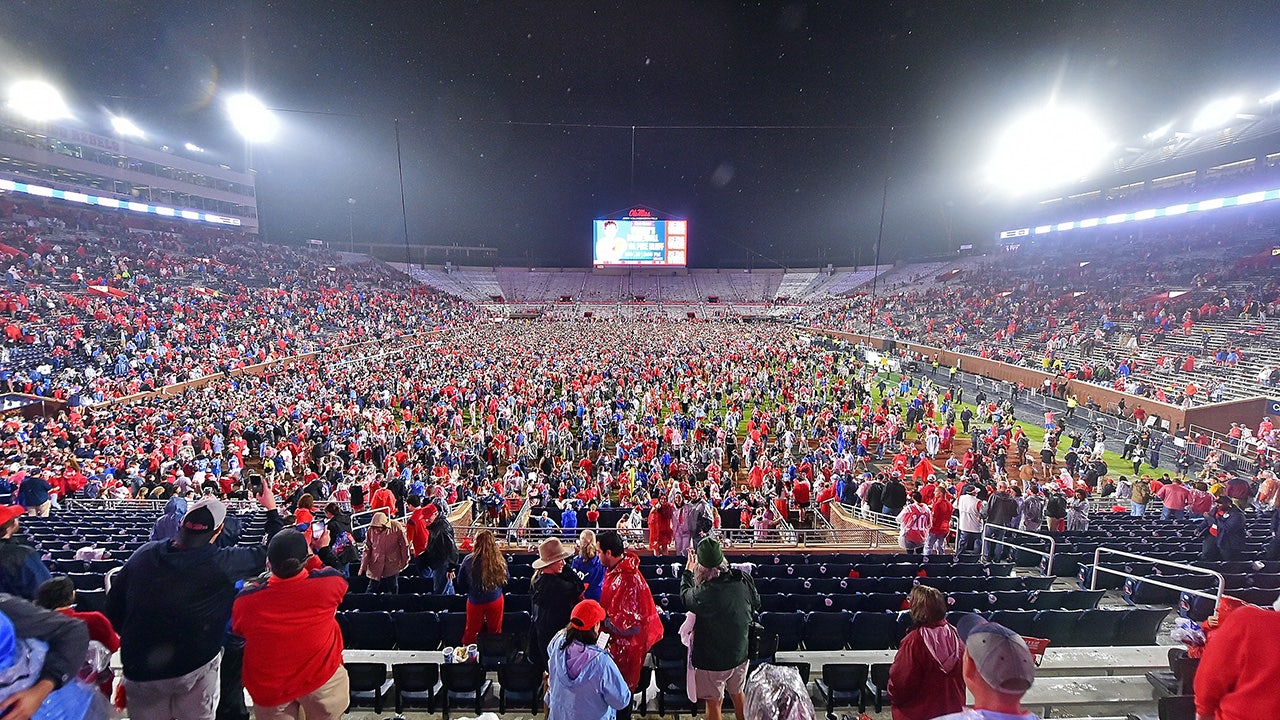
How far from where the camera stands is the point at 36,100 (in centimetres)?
4497

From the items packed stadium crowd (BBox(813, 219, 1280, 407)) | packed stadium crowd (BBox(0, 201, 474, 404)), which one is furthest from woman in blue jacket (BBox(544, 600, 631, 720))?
packed stadium crowd (BBox(813, 219, 1280, 407))

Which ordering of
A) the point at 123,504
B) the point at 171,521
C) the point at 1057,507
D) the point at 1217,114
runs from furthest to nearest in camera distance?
the point at 1217,114 → the point at 123,504 → the point at 1057,507 → the point at 171,521

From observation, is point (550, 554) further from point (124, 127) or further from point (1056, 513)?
point (124, 127)

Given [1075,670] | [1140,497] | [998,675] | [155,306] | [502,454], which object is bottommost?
[502,454]

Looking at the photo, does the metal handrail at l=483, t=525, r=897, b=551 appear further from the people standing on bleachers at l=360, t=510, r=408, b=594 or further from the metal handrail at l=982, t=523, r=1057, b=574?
the people standing on bleachers at l=360, t=510, r=408, b=594

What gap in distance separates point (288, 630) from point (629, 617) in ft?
6.22

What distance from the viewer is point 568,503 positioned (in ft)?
35.4

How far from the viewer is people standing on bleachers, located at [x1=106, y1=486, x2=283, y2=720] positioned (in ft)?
9.09

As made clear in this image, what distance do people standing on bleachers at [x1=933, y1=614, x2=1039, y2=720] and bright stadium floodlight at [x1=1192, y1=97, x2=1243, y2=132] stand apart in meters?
54.4

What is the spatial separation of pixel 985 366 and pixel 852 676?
28337 millimetres

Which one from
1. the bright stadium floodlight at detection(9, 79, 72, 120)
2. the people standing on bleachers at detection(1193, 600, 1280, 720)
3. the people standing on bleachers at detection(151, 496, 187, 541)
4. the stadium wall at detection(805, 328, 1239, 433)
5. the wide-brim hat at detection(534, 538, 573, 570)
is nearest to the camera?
the people standing on bleachers at detection(1193, 600, 1280, 720)

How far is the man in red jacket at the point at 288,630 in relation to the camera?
112 inches

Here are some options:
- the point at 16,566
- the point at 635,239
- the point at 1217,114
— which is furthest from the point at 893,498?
the point at 635,239

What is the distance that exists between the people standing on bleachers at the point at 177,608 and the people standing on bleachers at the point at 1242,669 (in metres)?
4.37
